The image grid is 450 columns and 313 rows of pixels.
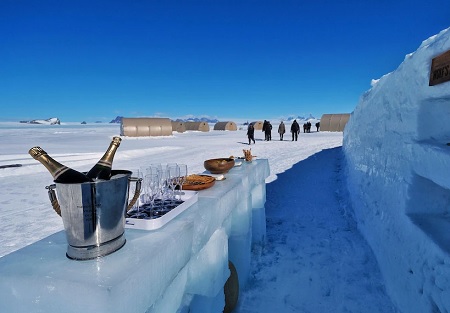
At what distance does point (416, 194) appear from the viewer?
3.03 m

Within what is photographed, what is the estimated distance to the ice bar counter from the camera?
1137mm

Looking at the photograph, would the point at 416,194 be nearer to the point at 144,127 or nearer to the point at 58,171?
the point at 58,171

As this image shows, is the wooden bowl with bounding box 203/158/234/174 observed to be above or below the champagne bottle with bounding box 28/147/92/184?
below

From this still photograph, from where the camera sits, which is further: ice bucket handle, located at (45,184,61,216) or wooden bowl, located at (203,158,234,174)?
wooden bowl, located at (203,158,234,174)

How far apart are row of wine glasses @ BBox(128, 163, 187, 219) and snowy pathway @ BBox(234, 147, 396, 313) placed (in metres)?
1.79

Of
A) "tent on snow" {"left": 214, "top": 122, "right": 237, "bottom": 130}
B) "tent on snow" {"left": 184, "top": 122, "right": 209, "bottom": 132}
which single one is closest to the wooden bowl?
"tent on snow" {"left": 184, "top": 122, "right": 209, "bottom": 132}

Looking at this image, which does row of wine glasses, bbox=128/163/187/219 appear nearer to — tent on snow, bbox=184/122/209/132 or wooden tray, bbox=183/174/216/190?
wooden tray, bbox=183/174/216/190

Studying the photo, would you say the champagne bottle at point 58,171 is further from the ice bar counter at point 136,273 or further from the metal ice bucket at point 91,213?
the ice bar counter at point 136,273

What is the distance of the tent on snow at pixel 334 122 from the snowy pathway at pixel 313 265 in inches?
1086

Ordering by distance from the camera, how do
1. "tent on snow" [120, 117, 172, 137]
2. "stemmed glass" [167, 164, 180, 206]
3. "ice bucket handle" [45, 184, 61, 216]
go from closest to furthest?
1. "ice bucket handle" [45, 184, 61, 216]
2. "stemmed glass" [167, 164, 180, 206]
3. "tent on snow" [120, 117, 172, 137]

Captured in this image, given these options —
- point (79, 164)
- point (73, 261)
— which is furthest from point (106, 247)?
point (79, 164)

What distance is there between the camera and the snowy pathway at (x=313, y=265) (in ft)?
10.4

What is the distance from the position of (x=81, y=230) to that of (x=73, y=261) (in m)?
0.20

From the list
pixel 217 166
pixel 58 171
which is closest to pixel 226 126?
pixel 217 166
